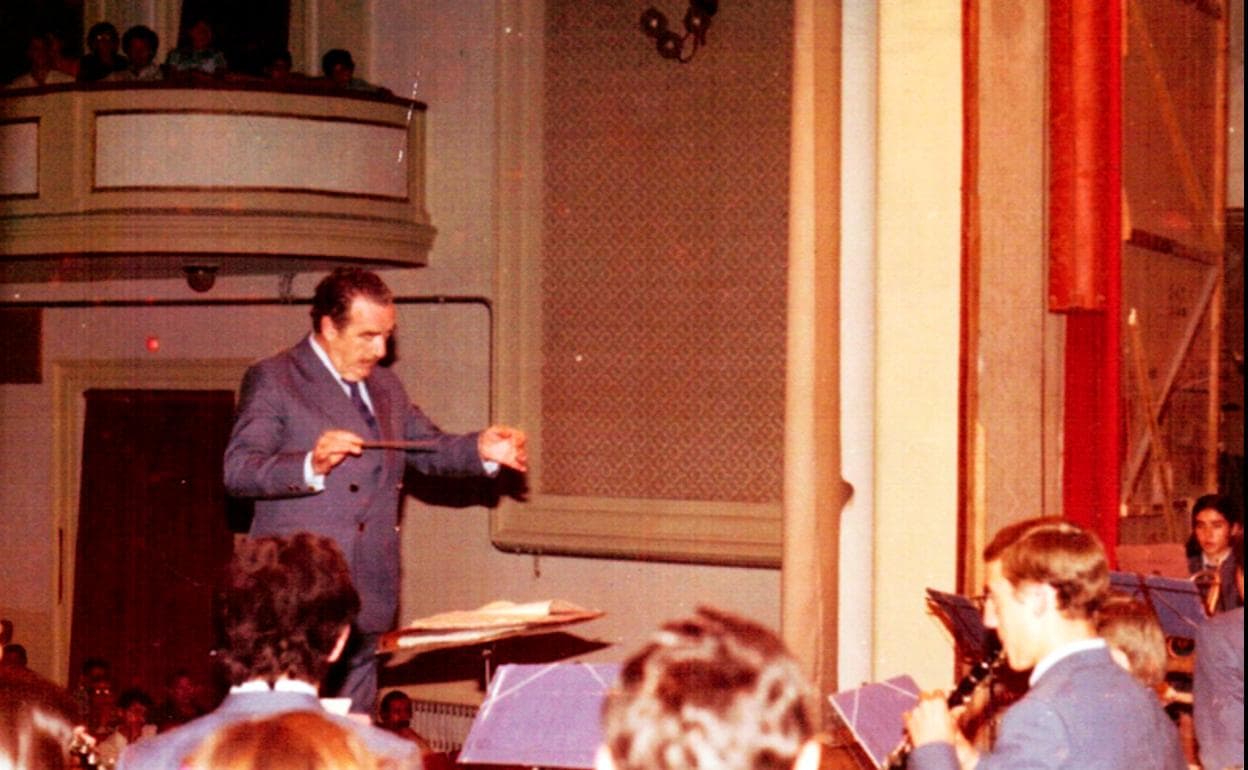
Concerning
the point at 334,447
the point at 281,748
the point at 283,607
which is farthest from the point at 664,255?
the point at 281,748

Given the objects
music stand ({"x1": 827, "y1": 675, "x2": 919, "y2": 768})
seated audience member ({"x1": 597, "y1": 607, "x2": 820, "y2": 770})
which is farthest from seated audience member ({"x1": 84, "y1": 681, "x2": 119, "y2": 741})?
seated audience member ({"x1": 597, "y1": 607, "x2": 820, "y2": 770})

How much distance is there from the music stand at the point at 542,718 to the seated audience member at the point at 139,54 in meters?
7.23

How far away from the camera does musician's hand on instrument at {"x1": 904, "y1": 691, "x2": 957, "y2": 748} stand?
9.85ft

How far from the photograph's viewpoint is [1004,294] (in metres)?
6.06

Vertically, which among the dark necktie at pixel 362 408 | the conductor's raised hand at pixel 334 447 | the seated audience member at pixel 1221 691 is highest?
the dark necktie at pixel 362 408

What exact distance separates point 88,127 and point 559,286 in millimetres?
2820

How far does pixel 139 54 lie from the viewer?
10.0 metres

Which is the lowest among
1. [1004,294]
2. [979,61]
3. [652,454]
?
[652,454]

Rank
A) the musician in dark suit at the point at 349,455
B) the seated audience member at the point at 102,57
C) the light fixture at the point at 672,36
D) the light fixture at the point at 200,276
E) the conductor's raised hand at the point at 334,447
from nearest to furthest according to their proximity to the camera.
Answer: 1. the conductor's raised hand at the point at 334,447
2. the musician in dark suit at the point at 349,455
3. the light fixture at the point at 672,36
4. the seated audience member at the point at 102,57
5. the light fixture at the point at 200,276

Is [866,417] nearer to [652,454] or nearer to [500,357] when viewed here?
[652,454]

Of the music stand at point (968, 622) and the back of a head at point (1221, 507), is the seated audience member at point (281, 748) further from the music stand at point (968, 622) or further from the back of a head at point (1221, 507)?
the back of a head at point (1221, 507)

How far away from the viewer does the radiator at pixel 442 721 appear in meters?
9.74

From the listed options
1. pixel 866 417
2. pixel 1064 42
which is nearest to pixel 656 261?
pixel 866 417

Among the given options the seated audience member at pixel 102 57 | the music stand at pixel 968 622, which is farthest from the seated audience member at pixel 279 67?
the music stand at pixel 968 622
